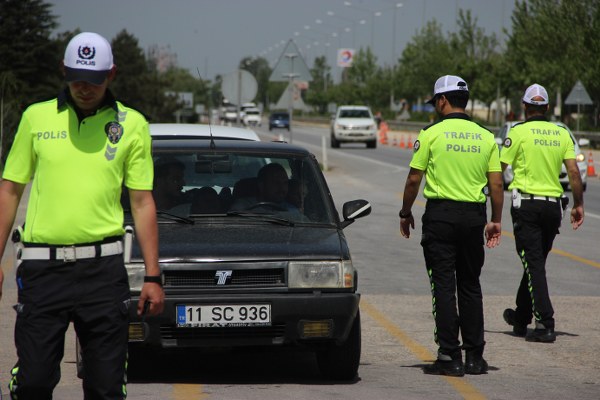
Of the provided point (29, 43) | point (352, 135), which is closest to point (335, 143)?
point (352, 135)

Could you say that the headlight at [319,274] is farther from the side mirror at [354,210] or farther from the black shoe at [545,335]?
the black shoe at [545,335]

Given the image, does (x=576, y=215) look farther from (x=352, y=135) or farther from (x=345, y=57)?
(x=345, y=57)

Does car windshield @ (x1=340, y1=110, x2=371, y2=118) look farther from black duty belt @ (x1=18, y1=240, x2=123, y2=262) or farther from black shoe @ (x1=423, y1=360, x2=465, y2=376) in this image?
black duty belt @ (x1=18, y1=240, x2=123, y2=262)

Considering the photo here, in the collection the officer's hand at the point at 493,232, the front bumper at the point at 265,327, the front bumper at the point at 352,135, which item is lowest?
the front bumper at the point at 352,135

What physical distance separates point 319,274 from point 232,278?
49 centimetres

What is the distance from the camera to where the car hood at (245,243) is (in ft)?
23.4

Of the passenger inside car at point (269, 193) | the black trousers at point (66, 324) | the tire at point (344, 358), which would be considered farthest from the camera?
the passenger inside car at point (269, 193)

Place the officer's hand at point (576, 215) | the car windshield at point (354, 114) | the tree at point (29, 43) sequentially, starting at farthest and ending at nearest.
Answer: the tree at point (29, 43) < the car windshield at point (354, 114) < the officer's hand at point (576, 215)

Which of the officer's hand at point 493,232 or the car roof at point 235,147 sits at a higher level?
the car roof at point 235,147

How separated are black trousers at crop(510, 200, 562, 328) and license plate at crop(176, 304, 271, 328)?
2.98 metres

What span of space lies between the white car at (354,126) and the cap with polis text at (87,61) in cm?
5315

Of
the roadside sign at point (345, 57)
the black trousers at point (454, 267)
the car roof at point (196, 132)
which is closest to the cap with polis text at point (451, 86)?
the black trousers at point (454, 267)

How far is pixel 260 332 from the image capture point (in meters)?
7.11

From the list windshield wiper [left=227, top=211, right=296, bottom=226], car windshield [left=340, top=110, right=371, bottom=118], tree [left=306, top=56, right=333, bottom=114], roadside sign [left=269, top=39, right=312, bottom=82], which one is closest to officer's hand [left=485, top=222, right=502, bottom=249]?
windshield wiper [left=227, top=211, right=296, bottom=226]
